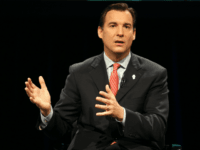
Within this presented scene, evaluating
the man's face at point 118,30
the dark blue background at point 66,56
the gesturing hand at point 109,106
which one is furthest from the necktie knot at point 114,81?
the dark blue background at point 66,56

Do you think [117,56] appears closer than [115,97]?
No

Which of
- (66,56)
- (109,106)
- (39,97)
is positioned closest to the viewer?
(109,106)

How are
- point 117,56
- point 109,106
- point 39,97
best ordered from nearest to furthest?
point 109,106 → point 39,97 → point 117,56

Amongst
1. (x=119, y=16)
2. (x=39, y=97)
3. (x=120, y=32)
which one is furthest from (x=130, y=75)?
(x=39, y=97)

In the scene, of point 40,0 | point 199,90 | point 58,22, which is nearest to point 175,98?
point 199,90

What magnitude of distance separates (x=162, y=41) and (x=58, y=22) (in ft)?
3.88

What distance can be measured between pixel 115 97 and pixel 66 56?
129 centimetres

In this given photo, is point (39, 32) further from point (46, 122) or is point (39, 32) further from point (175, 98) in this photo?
point (175, 98)

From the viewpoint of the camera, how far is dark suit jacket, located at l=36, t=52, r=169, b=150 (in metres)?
1.36

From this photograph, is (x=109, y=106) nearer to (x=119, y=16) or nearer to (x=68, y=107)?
(x=68, y=107)

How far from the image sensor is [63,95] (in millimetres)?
1559

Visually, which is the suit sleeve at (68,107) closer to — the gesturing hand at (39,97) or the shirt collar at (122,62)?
the gesturing hand at (39,97)

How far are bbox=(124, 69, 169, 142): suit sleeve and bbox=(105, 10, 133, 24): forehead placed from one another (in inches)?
16.2

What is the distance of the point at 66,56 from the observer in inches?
99.9
